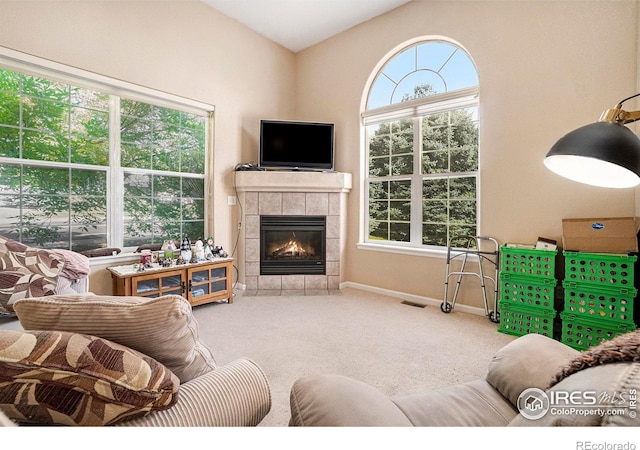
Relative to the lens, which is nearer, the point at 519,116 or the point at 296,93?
the point at 519,116

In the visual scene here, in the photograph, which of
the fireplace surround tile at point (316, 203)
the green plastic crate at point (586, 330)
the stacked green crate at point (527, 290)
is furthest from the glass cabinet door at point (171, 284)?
the green plastic crate at point (586, 330)

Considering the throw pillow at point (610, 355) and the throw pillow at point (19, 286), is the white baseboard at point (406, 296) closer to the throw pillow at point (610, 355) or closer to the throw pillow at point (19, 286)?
the throw pillow at point (19, 286)

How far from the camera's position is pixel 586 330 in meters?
2.31

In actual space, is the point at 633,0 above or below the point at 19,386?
above

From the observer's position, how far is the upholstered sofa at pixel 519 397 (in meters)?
0.50

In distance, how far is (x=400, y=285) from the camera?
374cm

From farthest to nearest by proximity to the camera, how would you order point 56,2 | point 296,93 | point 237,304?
point 296,93 < point 237,304 < point 56,2

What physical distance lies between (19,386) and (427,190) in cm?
364

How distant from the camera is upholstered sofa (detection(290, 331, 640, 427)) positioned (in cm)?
50

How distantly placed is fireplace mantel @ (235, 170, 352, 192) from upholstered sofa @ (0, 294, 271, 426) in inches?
122

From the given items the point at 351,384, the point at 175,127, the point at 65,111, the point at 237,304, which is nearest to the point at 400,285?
the point at 237,304

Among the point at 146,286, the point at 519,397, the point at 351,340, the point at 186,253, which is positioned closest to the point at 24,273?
the point at 146,286

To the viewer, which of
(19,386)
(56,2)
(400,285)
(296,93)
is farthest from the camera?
(296,93)
